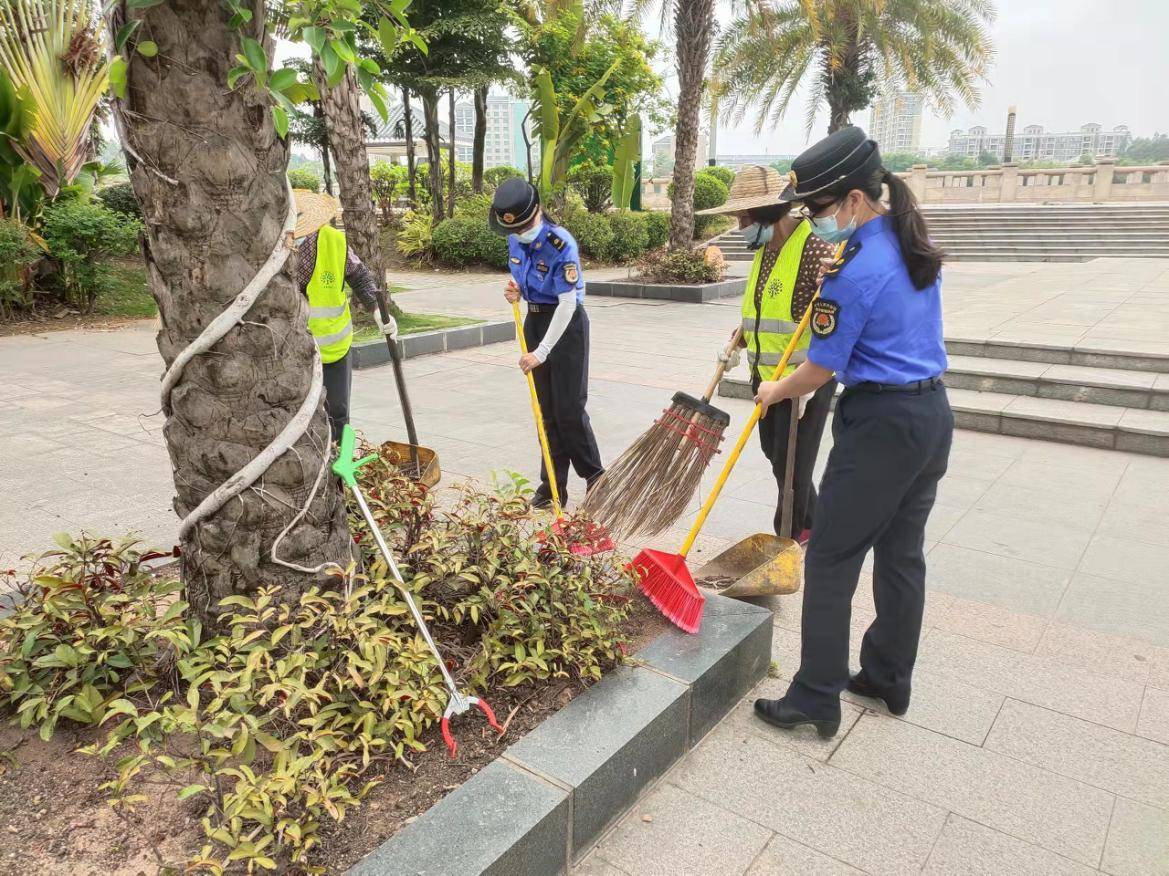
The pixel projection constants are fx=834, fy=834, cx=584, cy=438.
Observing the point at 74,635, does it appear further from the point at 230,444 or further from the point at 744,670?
the point at 744,670

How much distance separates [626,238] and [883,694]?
17.0m

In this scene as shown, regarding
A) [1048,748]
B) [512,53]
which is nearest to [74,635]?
[1048,748]

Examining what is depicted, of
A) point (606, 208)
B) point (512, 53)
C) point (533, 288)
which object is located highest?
point (512, 53)

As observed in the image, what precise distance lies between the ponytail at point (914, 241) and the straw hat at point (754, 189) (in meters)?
1.02

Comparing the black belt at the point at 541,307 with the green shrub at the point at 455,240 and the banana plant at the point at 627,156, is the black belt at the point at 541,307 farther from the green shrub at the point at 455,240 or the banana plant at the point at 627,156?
the green shrub at the point at 455,240

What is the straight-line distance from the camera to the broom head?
9.58ft

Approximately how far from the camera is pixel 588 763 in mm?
2211

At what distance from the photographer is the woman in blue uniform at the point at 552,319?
4.14 m

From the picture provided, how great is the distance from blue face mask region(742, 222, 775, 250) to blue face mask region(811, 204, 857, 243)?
3.11 feet

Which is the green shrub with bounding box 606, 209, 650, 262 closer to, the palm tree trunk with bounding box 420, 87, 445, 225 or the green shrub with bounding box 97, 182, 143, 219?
the palm tree trunk with bounding box 420, 87, 445, 225

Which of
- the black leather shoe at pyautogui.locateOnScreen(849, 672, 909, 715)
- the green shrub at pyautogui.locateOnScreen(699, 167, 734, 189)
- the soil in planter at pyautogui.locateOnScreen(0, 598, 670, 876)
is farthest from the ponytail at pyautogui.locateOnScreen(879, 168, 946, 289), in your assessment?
the green shrub at pyautogui.locateOnScreen(699, 167, 734, 189)

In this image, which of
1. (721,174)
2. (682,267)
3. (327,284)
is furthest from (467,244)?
(327,284)

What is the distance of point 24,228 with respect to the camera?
393 inches

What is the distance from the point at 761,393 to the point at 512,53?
61.2 feet
